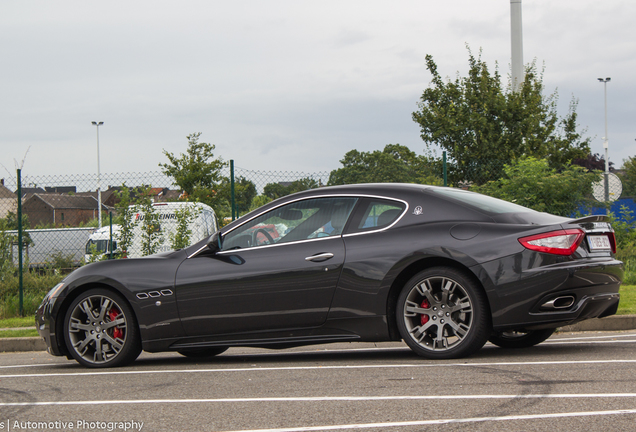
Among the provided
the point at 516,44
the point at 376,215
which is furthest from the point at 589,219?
the point at 516,44

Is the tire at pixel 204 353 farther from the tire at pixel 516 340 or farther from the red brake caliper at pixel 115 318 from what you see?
the tire at pixel 516 340

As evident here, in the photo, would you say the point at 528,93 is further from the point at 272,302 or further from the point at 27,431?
the point at 27,431

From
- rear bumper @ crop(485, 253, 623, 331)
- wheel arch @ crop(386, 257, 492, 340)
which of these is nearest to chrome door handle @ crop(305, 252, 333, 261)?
wheel arch @ crop(386, 257, 492, 340)

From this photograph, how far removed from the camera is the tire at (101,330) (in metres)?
6.32

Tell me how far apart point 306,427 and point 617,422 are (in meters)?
1.55

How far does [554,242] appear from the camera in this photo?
207 inches

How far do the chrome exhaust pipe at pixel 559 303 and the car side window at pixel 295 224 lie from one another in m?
1.72

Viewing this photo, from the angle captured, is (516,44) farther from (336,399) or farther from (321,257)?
(336,399)

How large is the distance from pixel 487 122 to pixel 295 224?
1187cm

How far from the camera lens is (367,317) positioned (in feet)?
18.7

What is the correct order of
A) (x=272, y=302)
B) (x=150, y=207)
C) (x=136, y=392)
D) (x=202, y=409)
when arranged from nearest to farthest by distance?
(x=202, y=409) < (x=136, y=392) < (x=272, y=302) < (x=150, y=207)

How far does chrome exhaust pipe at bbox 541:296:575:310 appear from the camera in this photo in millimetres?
5254

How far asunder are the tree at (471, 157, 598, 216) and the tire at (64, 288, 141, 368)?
800cm

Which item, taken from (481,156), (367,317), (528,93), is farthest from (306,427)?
(528,93)
